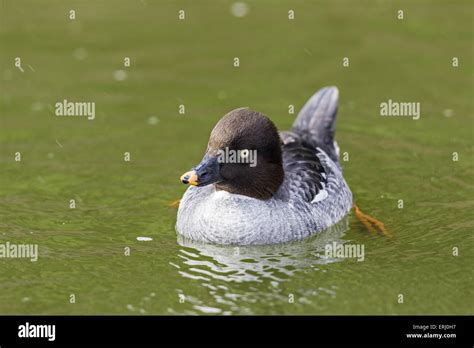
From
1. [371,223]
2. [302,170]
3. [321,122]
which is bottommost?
[371,223]

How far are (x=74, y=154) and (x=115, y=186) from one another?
137cm

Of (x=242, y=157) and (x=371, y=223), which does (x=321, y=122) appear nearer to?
(x=371, y=223)

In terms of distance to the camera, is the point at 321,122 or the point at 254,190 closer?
the point at 254,190

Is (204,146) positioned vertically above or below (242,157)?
above

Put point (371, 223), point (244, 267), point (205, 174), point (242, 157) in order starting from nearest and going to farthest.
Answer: point (205, 174) < point (244, 267) < point (242, 157) < point (371, 223)

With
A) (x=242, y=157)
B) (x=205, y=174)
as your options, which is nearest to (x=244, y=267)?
(x=205, y=174)

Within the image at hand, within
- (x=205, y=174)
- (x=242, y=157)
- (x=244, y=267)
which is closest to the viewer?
(x=205, y=174)

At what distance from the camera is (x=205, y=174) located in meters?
12.8

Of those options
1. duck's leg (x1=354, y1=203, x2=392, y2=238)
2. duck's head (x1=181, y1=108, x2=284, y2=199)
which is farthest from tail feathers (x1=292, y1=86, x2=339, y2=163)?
duck's head (x1=181, y1=108, x2=284, y2=199)

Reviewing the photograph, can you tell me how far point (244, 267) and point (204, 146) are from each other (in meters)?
4.33

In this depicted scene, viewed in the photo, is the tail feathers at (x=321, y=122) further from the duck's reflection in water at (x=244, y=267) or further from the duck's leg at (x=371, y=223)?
the duck's reflection in water at (x=244, y=267)

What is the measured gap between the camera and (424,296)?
12094 millimetres

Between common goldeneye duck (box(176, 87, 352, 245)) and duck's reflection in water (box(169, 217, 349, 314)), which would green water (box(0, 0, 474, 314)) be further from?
common goldeneye duck (box(176, 87, 352, 245))

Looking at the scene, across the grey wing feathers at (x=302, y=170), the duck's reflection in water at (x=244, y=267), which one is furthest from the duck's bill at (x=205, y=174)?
the grey wing feathers at (x=302, y=170)
